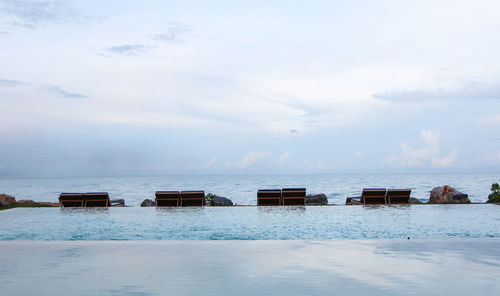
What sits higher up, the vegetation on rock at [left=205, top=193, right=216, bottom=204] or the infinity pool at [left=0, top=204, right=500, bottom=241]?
the vegetation on rock at [left=205, top=193, right=216, bottom=204]

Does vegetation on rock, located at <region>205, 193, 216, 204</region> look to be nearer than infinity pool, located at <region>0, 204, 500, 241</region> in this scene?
No

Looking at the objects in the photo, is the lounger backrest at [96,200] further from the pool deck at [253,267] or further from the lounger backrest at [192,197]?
the pool deck at [253,267]

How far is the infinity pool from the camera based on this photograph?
9.88 meters

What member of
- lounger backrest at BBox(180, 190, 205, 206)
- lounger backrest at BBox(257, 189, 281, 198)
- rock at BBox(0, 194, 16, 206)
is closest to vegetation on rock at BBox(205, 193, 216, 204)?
lounger backrest at BBox(180, 190, 205, 206)

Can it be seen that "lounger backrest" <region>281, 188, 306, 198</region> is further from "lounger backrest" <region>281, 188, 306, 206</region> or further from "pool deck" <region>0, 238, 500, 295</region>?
"pool deck" <region>0, 238, 500, 295</region>

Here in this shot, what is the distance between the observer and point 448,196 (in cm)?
1861

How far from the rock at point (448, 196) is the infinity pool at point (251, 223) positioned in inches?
95.7

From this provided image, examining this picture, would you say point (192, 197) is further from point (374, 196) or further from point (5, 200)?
point (5, 200)

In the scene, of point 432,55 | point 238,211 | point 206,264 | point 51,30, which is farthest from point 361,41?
point 206,264

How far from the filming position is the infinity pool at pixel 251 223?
988 cm

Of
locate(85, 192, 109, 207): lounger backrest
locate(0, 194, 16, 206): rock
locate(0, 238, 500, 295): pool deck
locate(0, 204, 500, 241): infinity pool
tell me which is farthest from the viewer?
locate(0, 194, 16, 206): rock

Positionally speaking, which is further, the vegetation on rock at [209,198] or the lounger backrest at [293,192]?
the vegetation on rock at [209,198]

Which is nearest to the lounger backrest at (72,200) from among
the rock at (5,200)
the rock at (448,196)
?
the rock at (5,200)

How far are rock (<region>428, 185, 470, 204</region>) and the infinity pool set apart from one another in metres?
2.43
